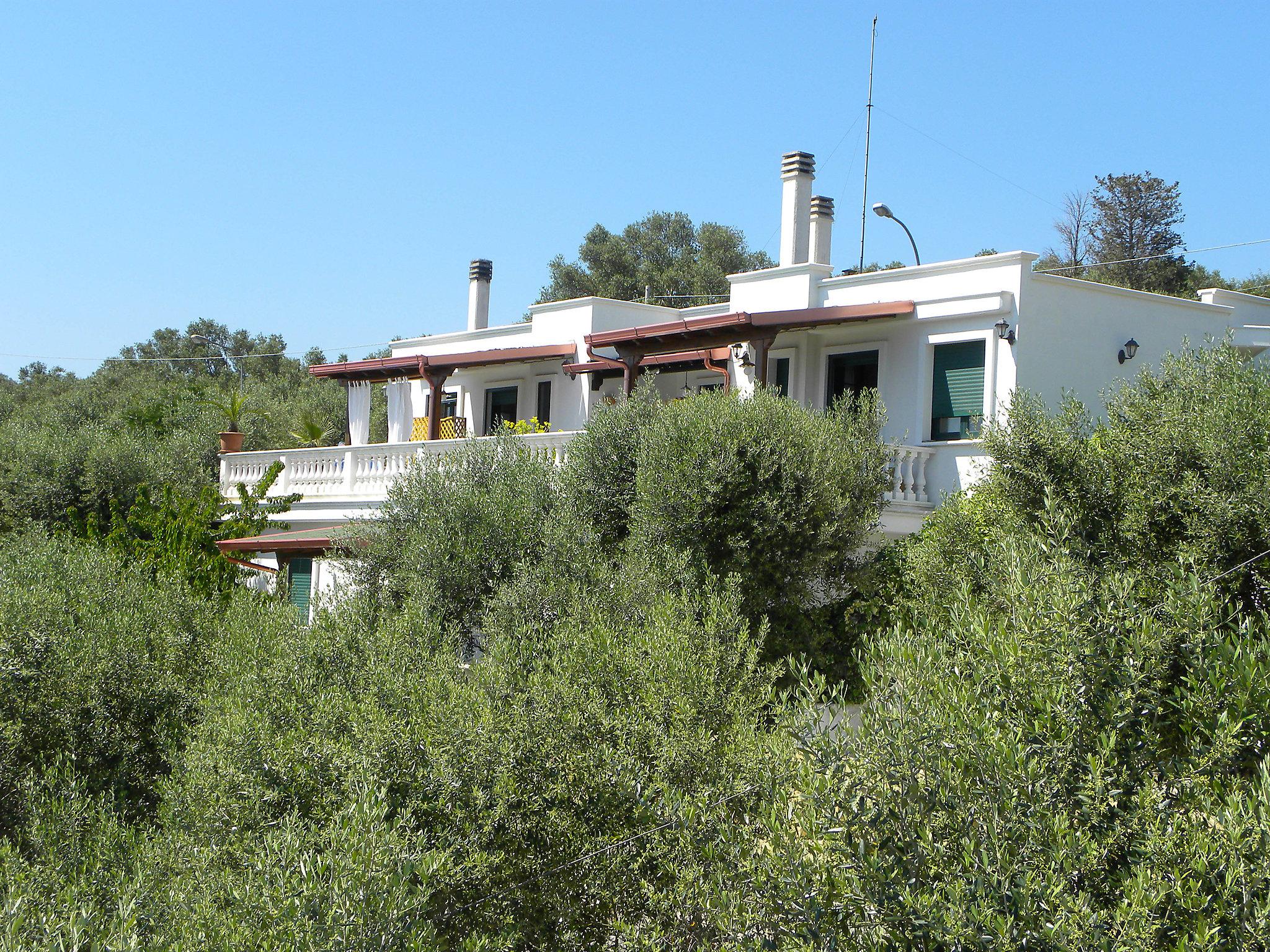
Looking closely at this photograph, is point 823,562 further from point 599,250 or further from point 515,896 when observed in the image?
point 599,250

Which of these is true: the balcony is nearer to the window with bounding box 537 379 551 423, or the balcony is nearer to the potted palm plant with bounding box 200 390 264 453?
the potted palm plant with bounding box 200 390 264 453

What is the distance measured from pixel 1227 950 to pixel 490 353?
2031 centimetres

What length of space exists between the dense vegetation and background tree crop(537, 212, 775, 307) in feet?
119

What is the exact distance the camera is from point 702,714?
30.1ft

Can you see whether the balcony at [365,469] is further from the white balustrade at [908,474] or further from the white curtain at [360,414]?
the white curtain at [360,414]

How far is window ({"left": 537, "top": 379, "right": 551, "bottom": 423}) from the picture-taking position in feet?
80.6

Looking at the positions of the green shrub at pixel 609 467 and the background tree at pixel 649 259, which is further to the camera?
the background tree at pixel 649 259

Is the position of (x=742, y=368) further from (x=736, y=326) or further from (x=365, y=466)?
(x=365, y=466)

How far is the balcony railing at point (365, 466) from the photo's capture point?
1611 cm

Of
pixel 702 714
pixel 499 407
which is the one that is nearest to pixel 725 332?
pixel 499 407

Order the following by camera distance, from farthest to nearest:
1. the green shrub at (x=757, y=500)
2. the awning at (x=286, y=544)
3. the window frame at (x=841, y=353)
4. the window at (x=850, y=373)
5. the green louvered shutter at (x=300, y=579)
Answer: the green louvered shutter at (x=300, y=579) < the awning at (x=286, y=544) < the window at (x=850, y=373) < the window frame at (x=841, y=353) < the green shrub at (x=757, y=500)

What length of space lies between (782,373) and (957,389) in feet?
11.4

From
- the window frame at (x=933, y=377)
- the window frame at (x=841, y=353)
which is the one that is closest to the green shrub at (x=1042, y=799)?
the window frame at (x=933, y=377)

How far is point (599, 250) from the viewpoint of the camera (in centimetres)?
5234
